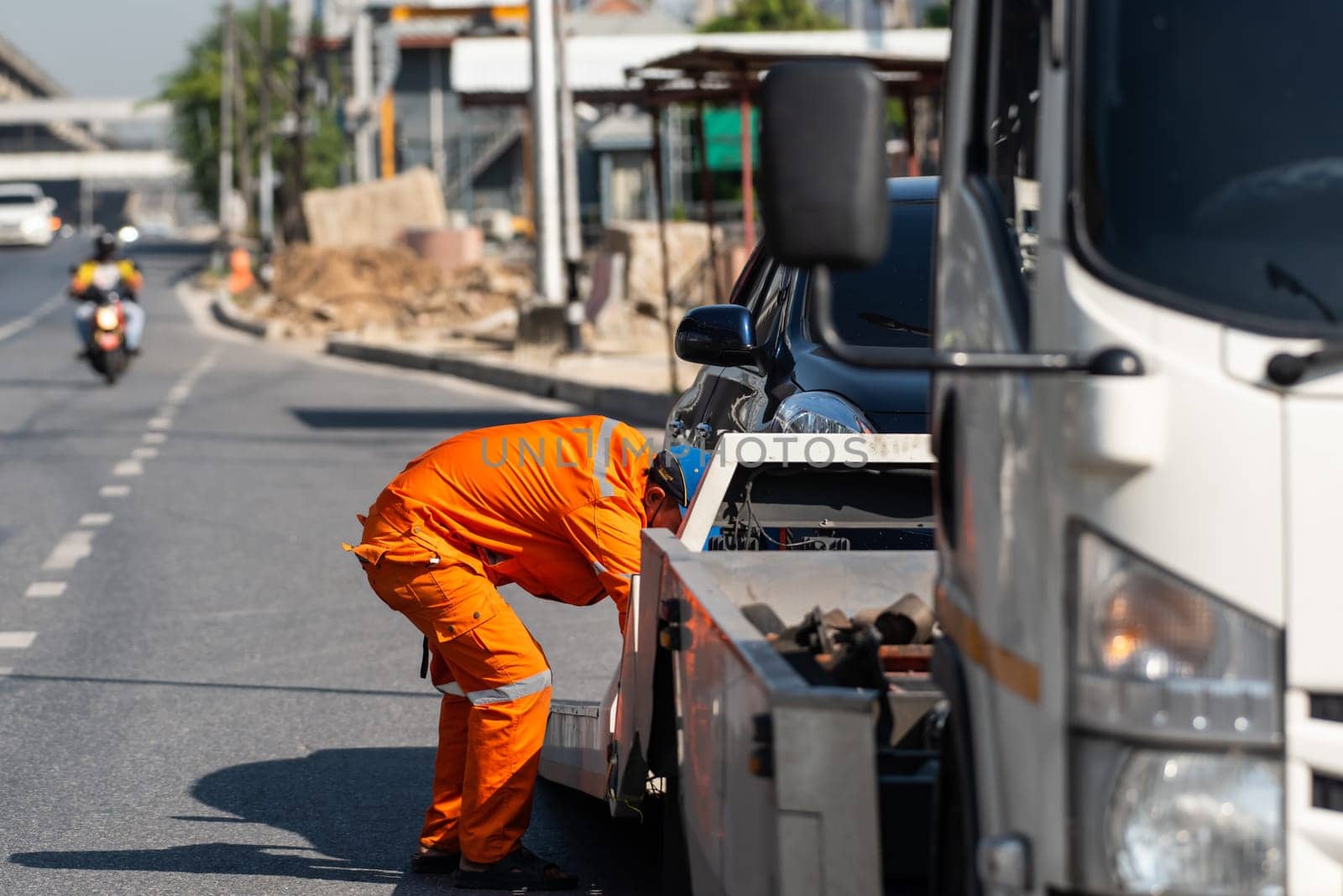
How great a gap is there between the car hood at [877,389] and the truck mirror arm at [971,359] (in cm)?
364

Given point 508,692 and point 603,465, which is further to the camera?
point 508,692

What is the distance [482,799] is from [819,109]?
8.50 ft

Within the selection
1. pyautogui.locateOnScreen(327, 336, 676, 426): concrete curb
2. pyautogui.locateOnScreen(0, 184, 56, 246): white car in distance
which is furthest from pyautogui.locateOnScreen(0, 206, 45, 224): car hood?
pyautogui.locateOnScreen(327, 336, 676, 426): concrete curb

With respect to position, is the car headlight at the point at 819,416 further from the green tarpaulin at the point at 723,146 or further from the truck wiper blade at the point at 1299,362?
the green tarpaulin at the point at 723,146

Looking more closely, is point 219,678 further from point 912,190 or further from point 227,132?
point 227,132

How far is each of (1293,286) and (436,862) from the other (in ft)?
10.4

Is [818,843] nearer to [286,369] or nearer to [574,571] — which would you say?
[574,571]

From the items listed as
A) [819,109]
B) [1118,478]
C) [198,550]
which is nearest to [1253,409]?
[1118,478]

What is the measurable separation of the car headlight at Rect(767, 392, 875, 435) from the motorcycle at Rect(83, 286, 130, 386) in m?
17.1

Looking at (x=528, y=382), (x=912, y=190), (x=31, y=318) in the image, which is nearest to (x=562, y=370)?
Result: (x=528, y=382)

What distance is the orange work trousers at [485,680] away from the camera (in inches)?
196

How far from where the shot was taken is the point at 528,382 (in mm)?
22062

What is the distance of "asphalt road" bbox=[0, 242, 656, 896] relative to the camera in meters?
5.44

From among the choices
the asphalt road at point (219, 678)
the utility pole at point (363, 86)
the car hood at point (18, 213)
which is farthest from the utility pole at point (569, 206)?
the car hood at point (18, 213)
